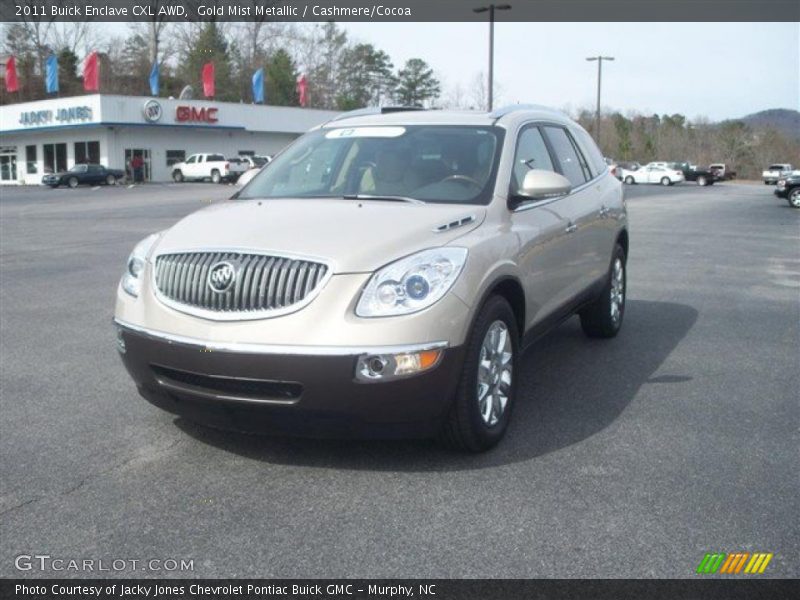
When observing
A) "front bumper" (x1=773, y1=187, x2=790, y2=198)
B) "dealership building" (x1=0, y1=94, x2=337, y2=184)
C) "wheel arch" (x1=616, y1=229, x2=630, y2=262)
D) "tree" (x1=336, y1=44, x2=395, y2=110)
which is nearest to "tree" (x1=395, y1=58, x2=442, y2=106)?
"tree" (x1=336, y1=44, x2=395, y2=110)

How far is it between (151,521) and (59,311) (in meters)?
5.53

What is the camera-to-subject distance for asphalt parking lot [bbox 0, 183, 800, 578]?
132 inches

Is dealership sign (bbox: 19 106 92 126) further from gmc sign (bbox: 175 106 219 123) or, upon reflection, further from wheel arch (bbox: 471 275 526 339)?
wheel arch (bbox: 471 275 526 339)

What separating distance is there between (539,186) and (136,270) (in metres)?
2.33

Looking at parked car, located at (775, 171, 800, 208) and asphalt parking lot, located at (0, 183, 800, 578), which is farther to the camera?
parked car, located at (775, 171, 800, 208)

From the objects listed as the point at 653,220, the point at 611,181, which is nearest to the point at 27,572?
the point at 611,181

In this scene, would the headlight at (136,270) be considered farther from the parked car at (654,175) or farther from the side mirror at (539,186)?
the parked car at (654,175)

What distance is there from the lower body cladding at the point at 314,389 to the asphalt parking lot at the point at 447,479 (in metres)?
0.30

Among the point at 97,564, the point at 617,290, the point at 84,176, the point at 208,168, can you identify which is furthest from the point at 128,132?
the point at 97,564

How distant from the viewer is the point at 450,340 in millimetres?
3979

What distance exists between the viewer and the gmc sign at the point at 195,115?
5662cm

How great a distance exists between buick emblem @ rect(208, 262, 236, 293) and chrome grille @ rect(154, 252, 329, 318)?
12 millimetres

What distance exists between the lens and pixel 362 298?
3887mm

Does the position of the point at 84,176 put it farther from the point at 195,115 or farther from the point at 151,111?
the point at 195,115
